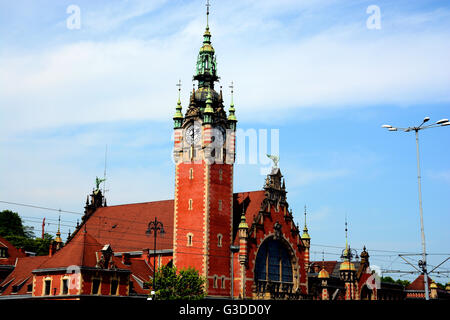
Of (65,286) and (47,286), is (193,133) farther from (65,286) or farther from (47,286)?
(47,286)

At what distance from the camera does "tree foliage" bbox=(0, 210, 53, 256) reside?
108000mm

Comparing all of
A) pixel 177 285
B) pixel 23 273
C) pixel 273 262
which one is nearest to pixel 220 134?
pixel 273 262

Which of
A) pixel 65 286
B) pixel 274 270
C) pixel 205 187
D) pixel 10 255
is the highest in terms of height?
pixel 205 187

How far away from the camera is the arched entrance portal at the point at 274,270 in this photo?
77.3m

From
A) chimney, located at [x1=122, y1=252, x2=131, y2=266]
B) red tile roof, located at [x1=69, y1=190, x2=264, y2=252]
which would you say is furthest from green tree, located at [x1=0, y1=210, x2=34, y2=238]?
chimney, located at [x1=122, y1=252, x2=131, y2=266]

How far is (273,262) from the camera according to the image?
8069cm

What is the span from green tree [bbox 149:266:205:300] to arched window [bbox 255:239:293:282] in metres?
10.6

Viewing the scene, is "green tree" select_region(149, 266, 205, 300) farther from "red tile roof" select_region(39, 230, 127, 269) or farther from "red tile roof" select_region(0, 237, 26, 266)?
"red tile roof" select_region(0, 237, 26, 266)

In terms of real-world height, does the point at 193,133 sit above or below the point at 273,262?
above

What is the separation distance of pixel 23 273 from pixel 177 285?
2212cm

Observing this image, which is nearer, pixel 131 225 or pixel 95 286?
pixel 95 286

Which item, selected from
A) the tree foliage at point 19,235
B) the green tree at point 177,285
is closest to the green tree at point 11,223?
the tree foliage at point 19,235
